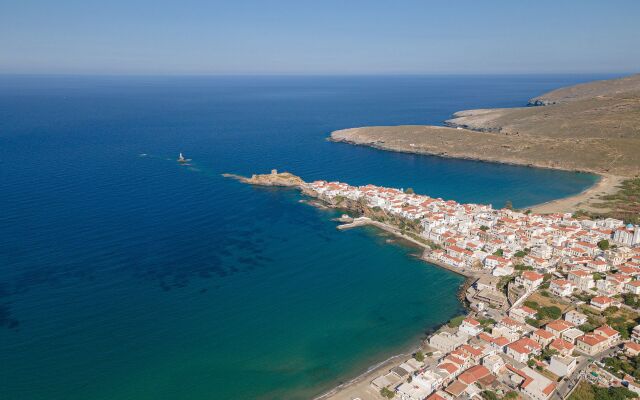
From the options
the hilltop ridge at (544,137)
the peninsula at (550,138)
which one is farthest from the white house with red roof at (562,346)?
the hilltop ridge at (544,137)

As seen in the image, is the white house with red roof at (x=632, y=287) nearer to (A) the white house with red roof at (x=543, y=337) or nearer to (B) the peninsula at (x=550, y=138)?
(A) the white house with red roof at (x=543, y=337)

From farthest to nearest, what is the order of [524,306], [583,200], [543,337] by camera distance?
[583,200] < [524,306] < [543,337]

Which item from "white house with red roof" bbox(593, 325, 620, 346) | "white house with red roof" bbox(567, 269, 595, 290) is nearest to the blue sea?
"white house with red roof" bbox(567, 269, 595, 290)

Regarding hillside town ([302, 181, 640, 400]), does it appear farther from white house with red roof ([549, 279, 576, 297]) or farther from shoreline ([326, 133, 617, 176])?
shoreline ([326, 133, 617, 176])

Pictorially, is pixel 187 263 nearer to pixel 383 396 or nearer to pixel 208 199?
pixel 208 199

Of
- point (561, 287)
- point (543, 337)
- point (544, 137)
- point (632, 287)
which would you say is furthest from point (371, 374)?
point (544, 137)

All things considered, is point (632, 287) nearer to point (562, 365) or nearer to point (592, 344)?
point (592, 344)
